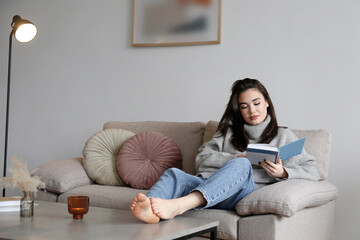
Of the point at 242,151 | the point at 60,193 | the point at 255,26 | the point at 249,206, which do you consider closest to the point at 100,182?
the point at 60,193

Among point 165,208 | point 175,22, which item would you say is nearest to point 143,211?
point 165,208

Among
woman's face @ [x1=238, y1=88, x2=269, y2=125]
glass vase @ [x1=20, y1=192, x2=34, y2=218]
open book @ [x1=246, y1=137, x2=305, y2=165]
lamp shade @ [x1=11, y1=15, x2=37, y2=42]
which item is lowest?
glass vase @ [x1=20, y1=192, x2=34, y2=218]

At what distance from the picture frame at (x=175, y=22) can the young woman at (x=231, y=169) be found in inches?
34.2

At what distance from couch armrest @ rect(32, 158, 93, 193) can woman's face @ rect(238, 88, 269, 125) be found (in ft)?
3.44

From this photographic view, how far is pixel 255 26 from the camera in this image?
10.6ft

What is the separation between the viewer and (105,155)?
2.98 meters

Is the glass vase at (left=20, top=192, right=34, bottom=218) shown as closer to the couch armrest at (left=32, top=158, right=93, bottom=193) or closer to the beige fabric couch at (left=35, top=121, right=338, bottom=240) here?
the beige fabric couch at (left=35, top=121, right=338, bottom=240)

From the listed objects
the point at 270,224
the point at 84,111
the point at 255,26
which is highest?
the point at 255,26

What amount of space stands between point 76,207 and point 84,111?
2139 mm

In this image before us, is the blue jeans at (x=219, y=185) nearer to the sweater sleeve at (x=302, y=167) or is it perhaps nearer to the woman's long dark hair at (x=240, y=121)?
the sweater sleeve at (x=302, y=167)

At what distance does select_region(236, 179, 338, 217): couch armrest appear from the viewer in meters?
1.98

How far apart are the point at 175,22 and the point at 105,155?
45.6 inches

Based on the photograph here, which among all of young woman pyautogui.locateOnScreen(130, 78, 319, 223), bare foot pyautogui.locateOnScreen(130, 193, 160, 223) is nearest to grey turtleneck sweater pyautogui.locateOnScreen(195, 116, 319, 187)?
young woman pyautogui.locateOnScreen(130, 78, 319, 223)

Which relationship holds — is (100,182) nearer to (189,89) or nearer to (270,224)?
(189,89)
